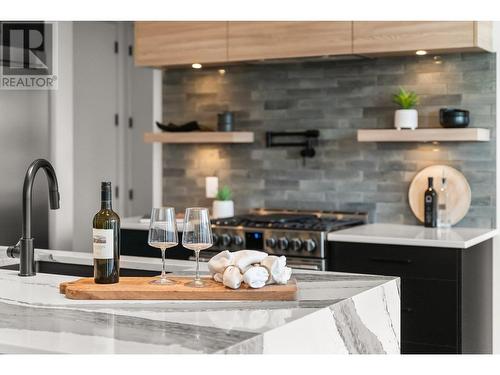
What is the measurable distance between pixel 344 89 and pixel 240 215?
105cm

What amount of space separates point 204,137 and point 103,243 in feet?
9.32

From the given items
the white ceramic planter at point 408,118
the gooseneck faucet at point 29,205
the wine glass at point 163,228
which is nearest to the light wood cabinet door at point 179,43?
the white ceramic planter at point 408,118

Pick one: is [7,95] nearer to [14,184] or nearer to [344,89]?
[14,184]

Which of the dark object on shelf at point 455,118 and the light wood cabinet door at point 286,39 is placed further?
the light wood cabinet door at point 286,39

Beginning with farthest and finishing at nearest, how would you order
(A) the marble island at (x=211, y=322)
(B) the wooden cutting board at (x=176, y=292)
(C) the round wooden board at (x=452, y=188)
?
1. (C) the round wooden board at (x=452, y=188)
2. (B) the wooden cutting board at (x=176, y=292)
3. (A) the marble island at (x=211, y=322)

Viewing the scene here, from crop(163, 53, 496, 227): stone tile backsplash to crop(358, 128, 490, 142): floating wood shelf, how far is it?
0.18 meters

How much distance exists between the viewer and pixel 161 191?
5594mm

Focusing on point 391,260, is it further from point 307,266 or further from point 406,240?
point 307,266

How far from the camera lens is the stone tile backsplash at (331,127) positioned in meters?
4.54

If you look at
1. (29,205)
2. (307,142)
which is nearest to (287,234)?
(307,142)

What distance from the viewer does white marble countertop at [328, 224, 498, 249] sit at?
401 centimetres

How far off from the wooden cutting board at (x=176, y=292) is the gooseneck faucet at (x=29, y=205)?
1.57 ft

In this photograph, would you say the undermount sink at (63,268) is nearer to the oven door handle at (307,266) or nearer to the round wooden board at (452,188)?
the oven door handle at (307,266)
